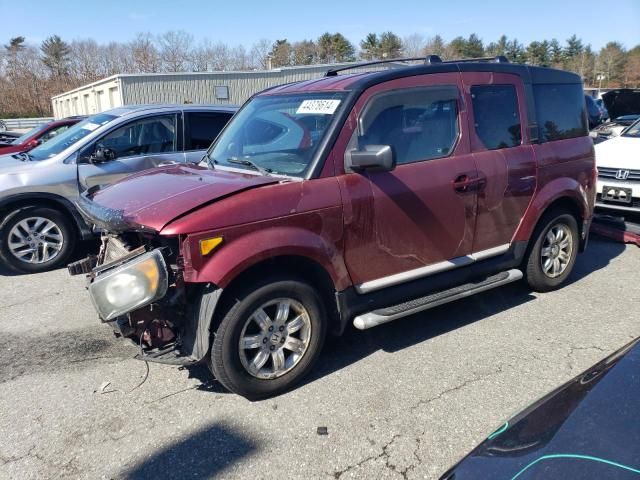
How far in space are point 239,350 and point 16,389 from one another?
1671 millimetres

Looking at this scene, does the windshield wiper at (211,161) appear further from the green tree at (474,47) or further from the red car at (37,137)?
the green tree at (474,47)

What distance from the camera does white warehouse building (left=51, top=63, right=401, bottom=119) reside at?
95.9 feet

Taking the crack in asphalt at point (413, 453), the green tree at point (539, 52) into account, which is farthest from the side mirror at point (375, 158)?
the green tree at point (539, 52)

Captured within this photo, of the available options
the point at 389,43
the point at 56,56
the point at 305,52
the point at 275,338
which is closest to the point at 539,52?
the point at 389,43

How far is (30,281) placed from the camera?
19.1ft

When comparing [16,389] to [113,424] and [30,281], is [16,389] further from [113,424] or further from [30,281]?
[30,281]

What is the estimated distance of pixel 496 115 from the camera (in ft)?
14.4

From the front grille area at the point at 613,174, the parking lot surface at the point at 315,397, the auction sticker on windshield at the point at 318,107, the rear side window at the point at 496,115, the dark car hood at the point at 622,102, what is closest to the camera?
the parking lot surface at the point at 315,397

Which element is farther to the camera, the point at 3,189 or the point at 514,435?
the point at 3,189

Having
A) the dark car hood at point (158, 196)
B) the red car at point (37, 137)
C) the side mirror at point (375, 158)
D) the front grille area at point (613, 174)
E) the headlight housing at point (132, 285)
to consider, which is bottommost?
the headlight housing at point (132, 285)

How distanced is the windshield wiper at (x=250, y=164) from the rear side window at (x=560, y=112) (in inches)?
103

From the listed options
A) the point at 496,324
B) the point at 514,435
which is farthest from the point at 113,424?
the point at 496,324

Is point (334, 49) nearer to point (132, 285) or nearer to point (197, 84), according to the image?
point (197, 84)

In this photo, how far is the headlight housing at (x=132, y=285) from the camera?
2.92m
